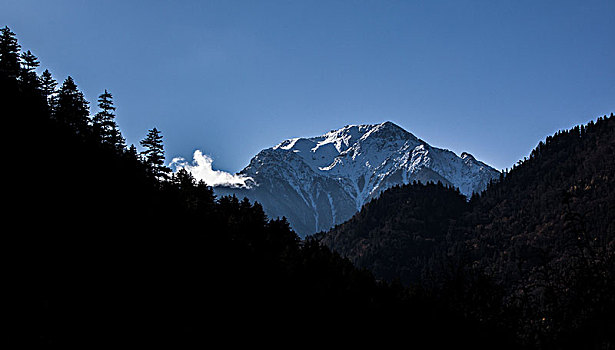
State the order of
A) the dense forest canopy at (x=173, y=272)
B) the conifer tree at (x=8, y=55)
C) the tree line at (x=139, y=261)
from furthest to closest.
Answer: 1. the conifer tree at (x=8, y=55)
2. the tree line at (x=139, y=261)
3. the dense forest canopy at (x=173, y=272)

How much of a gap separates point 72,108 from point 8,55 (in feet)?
34.2

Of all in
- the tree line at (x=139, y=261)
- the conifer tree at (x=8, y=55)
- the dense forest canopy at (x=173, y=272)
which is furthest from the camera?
the conifer tree at (x=8, y=55)

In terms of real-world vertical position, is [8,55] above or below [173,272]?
above

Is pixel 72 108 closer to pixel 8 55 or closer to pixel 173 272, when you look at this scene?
pixel 8 55

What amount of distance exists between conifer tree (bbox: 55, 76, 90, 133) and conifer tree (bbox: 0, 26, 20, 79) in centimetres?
636

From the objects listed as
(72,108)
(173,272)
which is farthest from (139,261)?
(72,108)

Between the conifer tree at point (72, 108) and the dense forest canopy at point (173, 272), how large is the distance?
20 cm

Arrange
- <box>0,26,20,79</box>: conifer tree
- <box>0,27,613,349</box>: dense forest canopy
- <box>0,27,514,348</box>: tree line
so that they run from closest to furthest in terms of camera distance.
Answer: <box>0,27,613,349</box>: dense forest canopy, <box>0,27,514,348</box>: tree line, <box>0,26,20,79</box>: conifer tree

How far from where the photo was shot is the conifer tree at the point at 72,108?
66.8 metres

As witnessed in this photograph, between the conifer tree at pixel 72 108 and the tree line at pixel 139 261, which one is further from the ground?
the conifer tree at pixel 72 108

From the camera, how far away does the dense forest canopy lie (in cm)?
3278

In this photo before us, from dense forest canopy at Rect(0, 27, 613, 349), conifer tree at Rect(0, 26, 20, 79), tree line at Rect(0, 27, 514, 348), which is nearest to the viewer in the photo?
dense forest canopy at Rect(0, 27, 613, 349)

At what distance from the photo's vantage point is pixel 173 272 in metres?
52.6

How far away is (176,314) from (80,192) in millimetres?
16197
